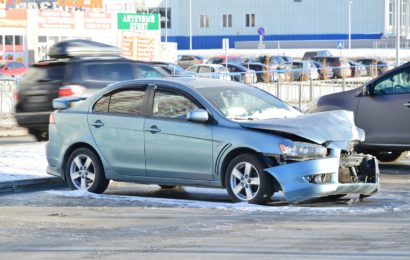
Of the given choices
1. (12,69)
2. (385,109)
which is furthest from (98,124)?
(12,69)

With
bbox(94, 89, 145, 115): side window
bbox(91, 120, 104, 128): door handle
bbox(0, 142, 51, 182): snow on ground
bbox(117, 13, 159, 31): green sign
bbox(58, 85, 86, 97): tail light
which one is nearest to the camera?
bbox(94, 89, 145, 115): side window

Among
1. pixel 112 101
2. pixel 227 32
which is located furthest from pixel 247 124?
pixel 227 32

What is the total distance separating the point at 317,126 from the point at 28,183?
470cm

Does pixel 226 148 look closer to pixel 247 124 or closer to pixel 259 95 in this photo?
pixel 247 124

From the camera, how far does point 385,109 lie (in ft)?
47.9

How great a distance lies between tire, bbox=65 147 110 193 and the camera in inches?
480

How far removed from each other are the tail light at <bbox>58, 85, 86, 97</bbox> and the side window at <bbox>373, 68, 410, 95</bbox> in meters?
6.36

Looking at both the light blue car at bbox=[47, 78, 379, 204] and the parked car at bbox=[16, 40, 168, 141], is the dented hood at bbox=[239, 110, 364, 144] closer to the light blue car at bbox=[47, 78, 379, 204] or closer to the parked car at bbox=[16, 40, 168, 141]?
the light blue car at bbox=[47, 78, 379, 204]

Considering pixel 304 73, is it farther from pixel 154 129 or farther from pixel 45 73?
pixel 154 129

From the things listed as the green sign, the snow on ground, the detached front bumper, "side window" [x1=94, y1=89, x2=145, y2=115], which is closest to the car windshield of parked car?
"side window" [x1=94, y1=89, x2=145, y2=115]

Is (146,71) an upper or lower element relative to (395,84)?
upper

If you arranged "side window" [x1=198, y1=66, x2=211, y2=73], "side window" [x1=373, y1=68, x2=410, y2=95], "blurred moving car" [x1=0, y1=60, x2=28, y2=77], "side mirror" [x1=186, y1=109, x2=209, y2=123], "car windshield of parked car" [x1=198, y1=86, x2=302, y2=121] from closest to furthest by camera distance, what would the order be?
"side mirror" [x1=186, y1=109, x2=209, y2=123]
"car windshield of parked car" [x1=198, y1=86, x2=302, y2=121]
"side window" [x1=373, y1=68, x2=410, y2=95]
"side window" [x1=198, y1=66, x2=211, y2=73]
"blurred moving car" [x1=0, y1=60, x2=28, y2=77]

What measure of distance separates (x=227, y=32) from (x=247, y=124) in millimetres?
102027

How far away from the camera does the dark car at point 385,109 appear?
14445 millimetres
